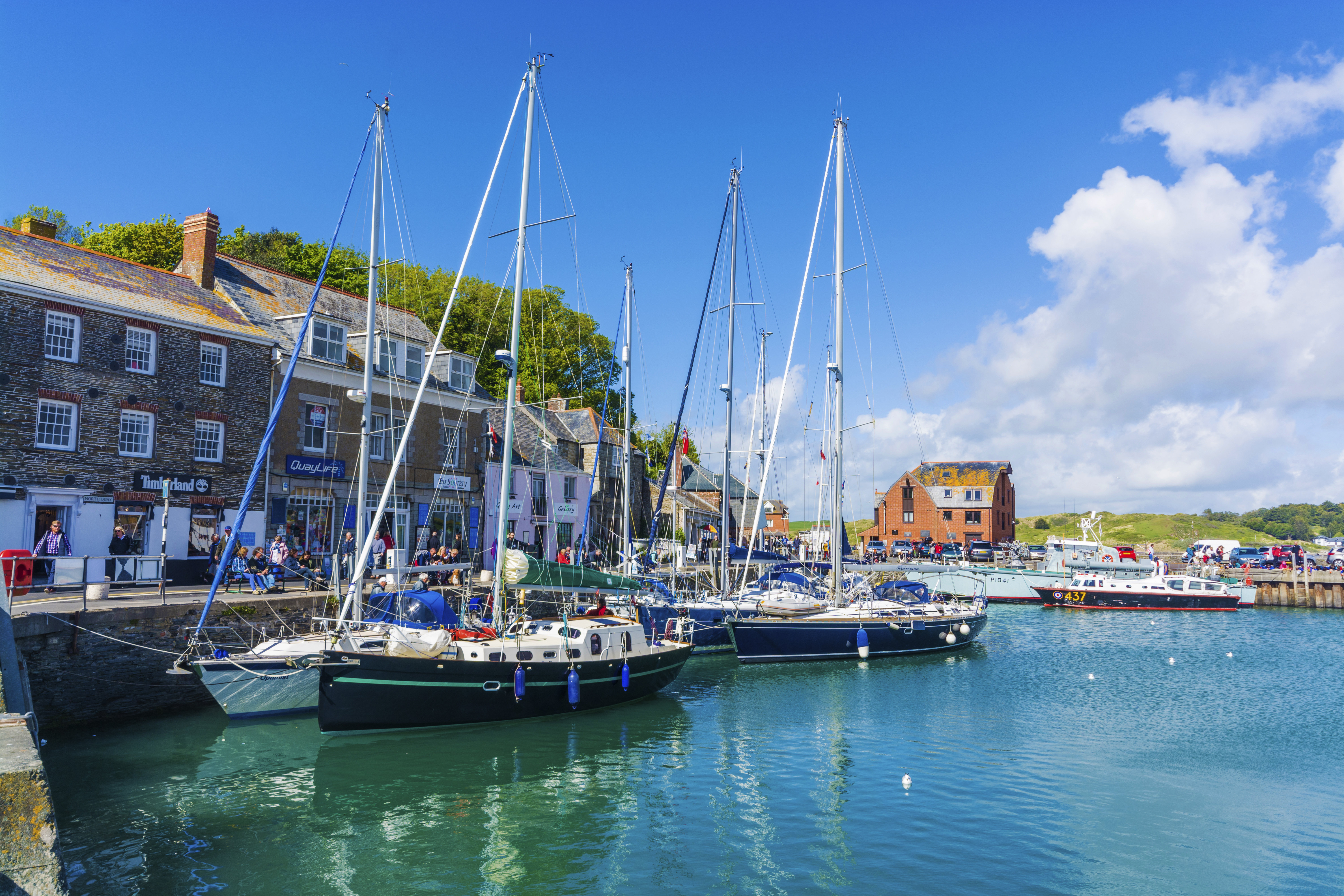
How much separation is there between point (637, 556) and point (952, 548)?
56712 mm

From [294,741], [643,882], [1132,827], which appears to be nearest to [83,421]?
[294,741]

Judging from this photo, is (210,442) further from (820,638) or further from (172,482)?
(820,638)

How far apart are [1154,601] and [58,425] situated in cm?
6170

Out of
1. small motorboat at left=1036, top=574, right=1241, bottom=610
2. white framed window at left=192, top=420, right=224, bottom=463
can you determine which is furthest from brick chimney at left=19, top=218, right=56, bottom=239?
small motorboat at left=1036, top=574, right=1241, bottom=610

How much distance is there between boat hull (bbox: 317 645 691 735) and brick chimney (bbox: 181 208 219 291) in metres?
21.0

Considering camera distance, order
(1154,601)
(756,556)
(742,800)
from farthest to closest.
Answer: (1154,601) < (756,556) < (742,800)

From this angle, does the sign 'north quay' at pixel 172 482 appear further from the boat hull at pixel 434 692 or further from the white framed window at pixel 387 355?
the boat hull at pixel 434 692

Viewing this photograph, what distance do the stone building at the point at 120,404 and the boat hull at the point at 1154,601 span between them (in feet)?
173

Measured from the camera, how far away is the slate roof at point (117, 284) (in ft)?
88.1

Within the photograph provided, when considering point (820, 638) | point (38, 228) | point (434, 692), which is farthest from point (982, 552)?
point (38, 228)

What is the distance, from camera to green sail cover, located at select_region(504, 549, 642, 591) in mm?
21625

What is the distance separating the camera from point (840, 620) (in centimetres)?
3141

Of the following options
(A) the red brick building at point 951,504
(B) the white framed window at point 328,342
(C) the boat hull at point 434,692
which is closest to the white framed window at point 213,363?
(B) the white framed window at point 328,342

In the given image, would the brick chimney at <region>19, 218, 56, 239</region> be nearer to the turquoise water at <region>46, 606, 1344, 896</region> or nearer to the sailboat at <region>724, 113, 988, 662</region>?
the turquoise water at <region>46, 606, 1344, 896</region>
